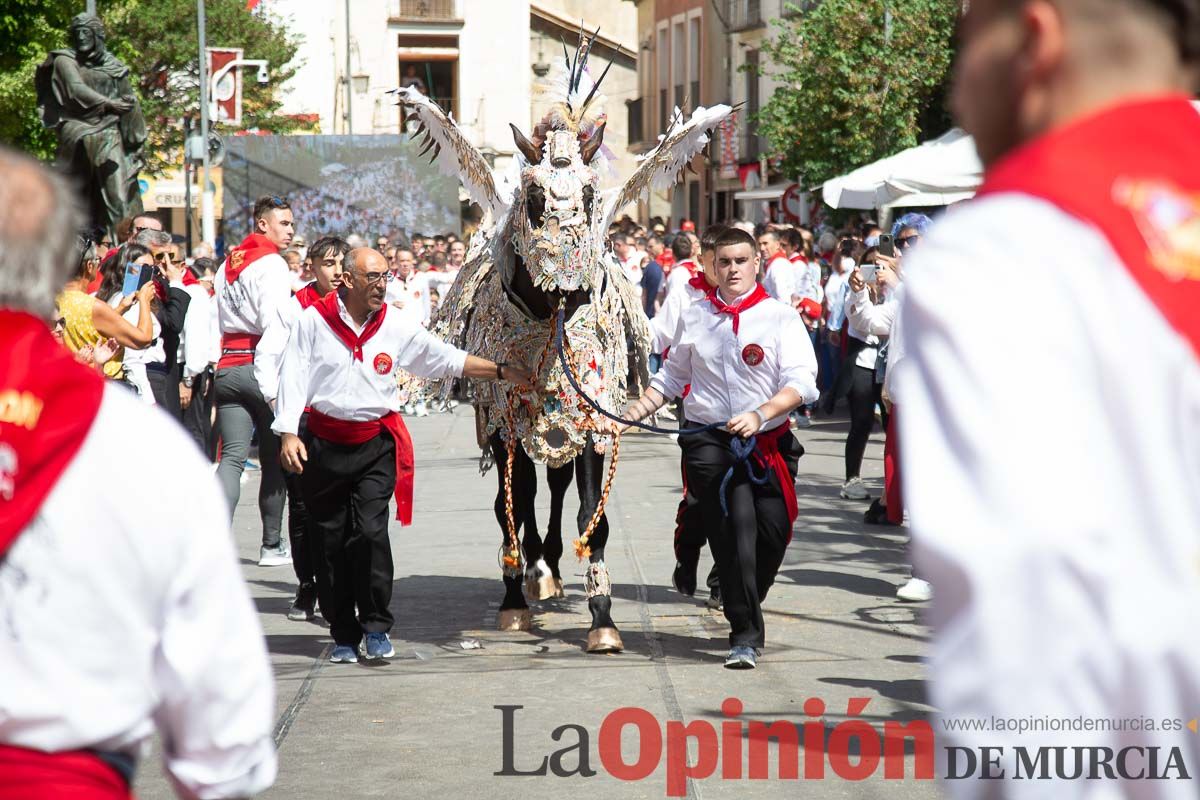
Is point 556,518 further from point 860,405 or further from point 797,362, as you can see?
point 860,405

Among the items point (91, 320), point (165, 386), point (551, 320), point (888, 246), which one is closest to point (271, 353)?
point (91, 320)

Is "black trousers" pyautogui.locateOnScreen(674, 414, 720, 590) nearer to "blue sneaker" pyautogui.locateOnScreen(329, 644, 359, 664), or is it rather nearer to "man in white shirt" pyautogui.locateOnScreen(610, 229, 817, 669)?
"man in white shirt" pyautogui.locateOnScreen(610, 229, 817, 669)

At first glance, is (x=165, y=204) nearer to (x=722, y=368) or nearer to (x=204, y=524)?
(x=722, y=368)

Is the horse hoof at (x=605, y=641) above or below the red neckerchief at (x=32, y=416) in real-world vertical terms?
below

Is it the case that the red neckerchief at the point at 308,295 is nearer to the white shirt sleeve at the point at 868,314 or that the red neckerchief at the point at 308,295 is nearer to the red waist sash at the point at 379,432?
the red waist sash at the point at 379,432

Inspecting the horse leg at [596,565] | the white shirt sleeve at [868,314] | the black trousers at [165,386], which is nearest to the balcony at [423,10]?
the black trousers at [165,386]

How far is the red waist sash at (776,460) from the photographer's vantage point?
7.61 metres

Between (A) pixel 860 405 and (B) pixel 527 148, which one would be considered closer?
(B) pixel 527 148


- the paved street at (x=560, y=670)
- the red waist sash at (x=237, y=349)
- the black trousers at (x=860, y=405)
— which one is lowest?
the paved street at (x=560, y=670)

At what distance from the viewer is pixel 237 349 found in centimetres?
979

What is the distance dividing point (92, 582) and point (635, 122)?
55.0m

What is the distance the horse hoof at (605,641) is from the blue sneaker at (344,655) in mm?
1146

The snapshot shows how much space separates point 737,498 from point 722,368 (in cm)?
64

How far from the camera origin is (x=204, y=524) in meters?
2.47
